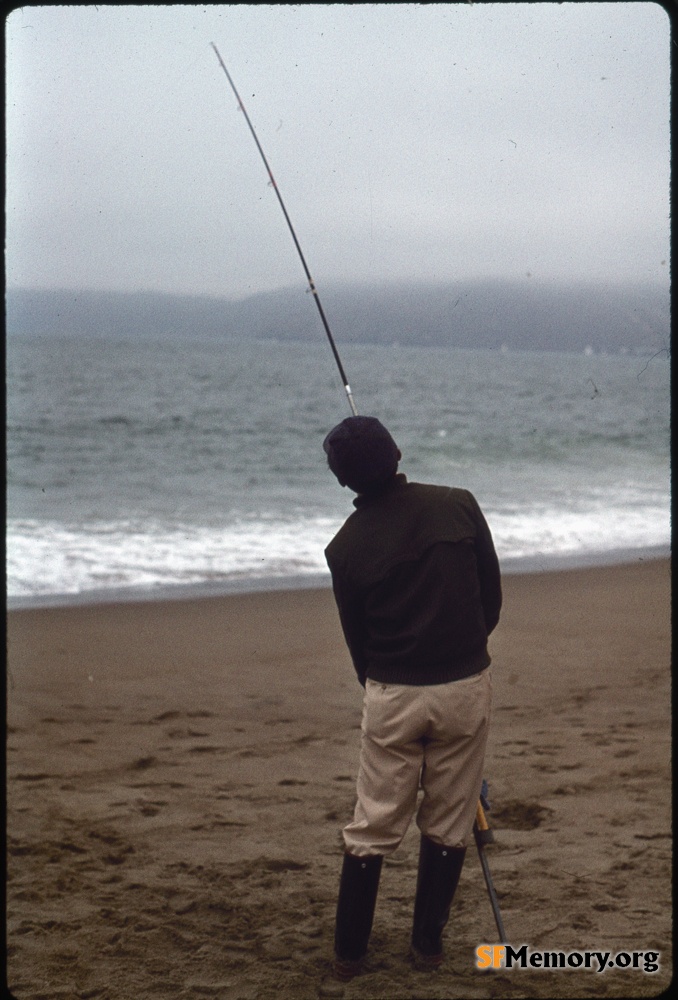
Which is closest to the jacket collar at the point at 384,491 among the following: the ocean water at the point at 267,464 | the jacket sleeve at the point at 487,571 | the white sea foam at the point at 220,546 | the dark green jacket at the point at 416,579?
the dark green jacket at the point at 416,579

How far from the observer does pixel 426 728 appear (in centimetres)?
253

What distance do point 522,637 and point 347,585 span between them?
4020 mm

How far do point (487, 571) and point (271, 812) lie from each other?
67.2 inches

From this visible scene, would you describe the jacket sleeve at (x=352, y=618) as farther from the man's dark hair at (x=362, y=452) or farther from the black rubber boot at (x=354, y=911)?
the black rubber boot at (x=354, y=911)

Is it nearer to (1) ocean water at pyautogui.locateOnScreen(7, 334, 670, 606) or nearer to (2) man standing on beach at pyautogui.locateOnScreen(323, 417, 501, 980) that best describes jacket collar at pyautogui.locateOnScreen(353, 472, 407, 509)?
(2) man standing on beach at pyautogui.locateOnScreen(323, 417, 501, 980)

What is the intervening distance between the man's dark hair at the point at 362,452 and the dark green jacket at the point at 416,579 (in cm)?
6

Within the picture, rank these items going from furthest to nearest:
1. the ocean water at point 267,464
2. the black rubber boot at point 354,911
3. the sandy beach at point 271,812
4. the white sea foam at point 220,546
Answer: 1. the ocean water at point 267,464
2. the white sea foam at point 220,546
3. the sandy beach at point 271,812
4. the black rubber boot at point 354,911

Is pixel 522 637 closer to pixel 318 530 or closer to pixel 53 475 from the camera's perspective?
pixel 318 530

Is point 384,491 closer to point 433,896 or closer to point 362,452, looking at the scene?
point 362,452

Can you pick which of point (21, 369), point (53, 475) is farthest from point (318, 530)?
point (21, 369)

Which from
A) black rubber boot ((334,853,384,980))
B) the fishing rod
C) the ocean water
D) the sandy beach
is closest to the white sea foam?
the ocean water

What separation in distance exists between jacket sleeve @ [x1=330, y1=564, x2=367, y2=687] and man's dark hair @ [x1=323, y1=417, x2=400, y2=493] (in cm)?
24

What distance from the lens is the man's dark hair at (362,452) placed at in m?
2.50

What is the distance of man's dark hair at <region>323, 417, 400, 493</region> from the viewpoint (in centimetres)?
250
